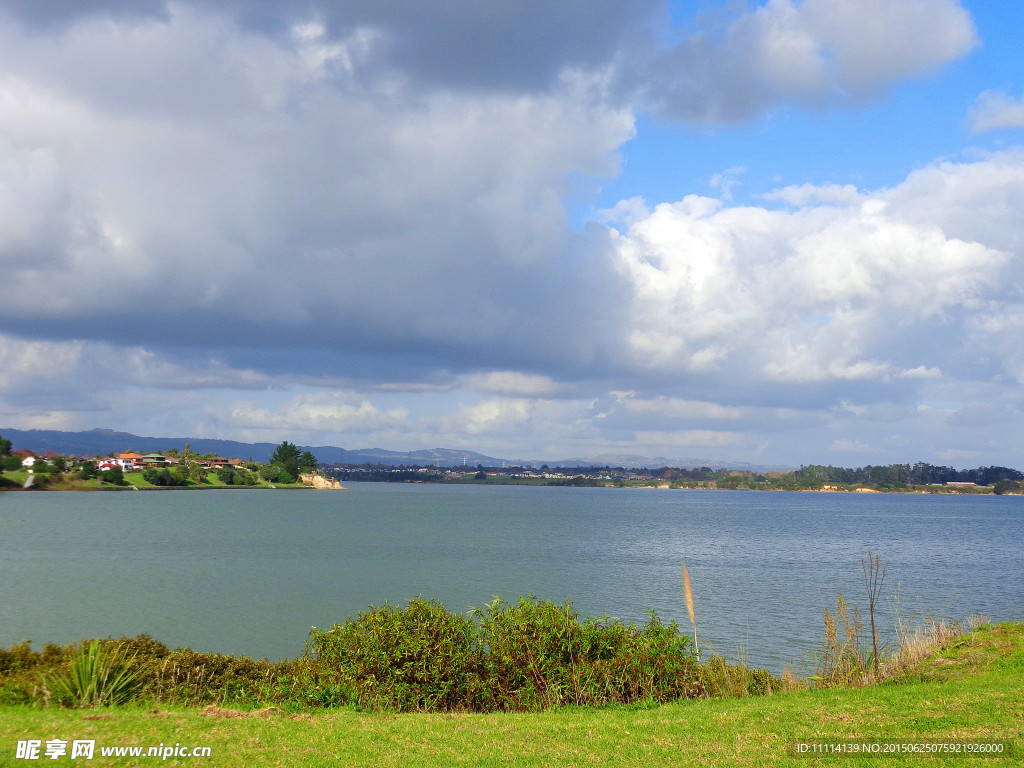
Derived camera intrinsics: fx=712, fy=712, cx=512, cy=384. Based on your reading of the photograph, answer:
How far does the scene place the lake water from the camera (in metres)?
32.4

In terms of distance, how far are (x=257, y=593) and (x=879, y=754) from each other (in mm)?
38260

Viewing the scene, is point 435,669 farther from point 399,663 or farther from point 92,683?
point 92,683

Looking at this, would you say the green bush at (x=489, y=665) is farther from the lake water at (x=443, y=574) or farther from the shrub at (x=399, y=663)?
the lake water at (x=443, y=574)

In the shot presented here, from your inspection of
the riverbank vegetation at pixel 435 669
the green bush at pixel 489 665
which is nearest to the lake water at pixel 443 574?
the riverbank vegetation at pixel 435 669

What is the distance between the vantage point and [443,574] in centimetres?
4931

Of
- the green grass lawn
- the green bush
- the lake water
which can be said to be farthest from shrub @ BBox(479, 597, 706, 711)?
the lake water

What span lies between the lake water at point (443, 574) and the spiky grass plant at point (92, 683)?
1450 centimetres

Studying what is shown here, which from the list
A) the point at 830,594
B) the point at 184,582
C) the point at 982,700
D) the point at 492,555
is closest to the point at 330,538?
the point at 492,555

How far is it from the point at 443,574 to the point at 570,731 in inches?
1547

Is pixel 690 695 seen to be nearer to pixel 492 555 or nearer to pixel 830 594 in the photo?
pixel 830 594

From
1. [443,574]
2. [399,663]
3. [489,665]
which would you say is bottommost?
[443,574]

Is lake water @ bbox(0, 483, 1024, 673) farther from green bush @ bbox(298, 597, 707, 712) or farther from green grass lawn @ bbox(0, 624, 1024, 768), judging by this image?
green grass lawn @ bbox(0, 624, 1024, 768)

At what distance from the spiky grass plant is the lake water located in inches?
571

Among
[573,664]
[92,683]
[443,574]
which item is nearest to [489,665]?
[573,664]
